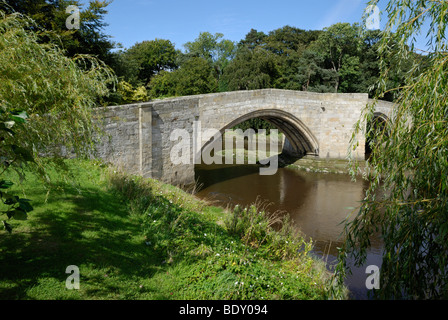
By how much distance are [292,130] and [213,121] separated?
646 cm

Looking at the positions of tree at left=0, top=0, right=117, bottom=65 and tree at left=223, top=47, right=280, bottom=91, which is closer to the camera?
tree at left=0, top=0, right=117, bottom=65

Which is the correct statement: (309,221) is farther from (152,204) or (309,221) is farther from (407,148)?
(407,148)

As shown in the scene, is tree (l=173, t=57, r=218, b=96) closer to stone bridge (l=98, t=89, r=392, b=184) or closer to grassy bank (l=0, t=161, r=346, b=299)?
stone bridge (l=98, t=89, r=392, b=184)

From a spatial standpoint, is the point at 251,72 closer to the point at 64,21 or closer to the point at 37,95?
the point at 64,21

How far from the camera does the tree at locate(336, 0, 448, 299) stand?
3.24 m

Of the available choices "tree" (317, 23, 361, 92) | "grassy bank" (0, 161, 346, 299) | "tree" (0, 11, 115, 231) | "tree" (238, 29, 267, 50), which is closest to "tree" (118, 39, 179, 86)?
"tree" (238, 29, 267, 50)

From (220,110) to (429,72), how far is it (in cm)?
928

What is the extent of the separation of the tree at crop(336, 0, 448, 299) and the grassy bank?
5.06 feet

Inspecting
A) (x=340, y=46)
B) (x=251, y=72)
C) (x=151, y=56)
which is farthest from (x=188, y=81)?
(x=340, y=46)

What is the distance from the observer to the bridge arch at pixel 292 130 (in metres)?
14.5

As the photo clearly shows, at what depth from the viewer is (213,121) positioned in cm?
1217

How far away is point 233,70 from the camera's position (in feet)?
93.6

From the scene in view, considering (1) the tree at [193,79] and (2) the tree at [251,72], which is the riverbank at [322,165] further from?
(1) the tree at [193,79]

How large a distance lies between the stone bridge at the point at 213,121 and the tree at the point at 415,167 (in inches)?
100
